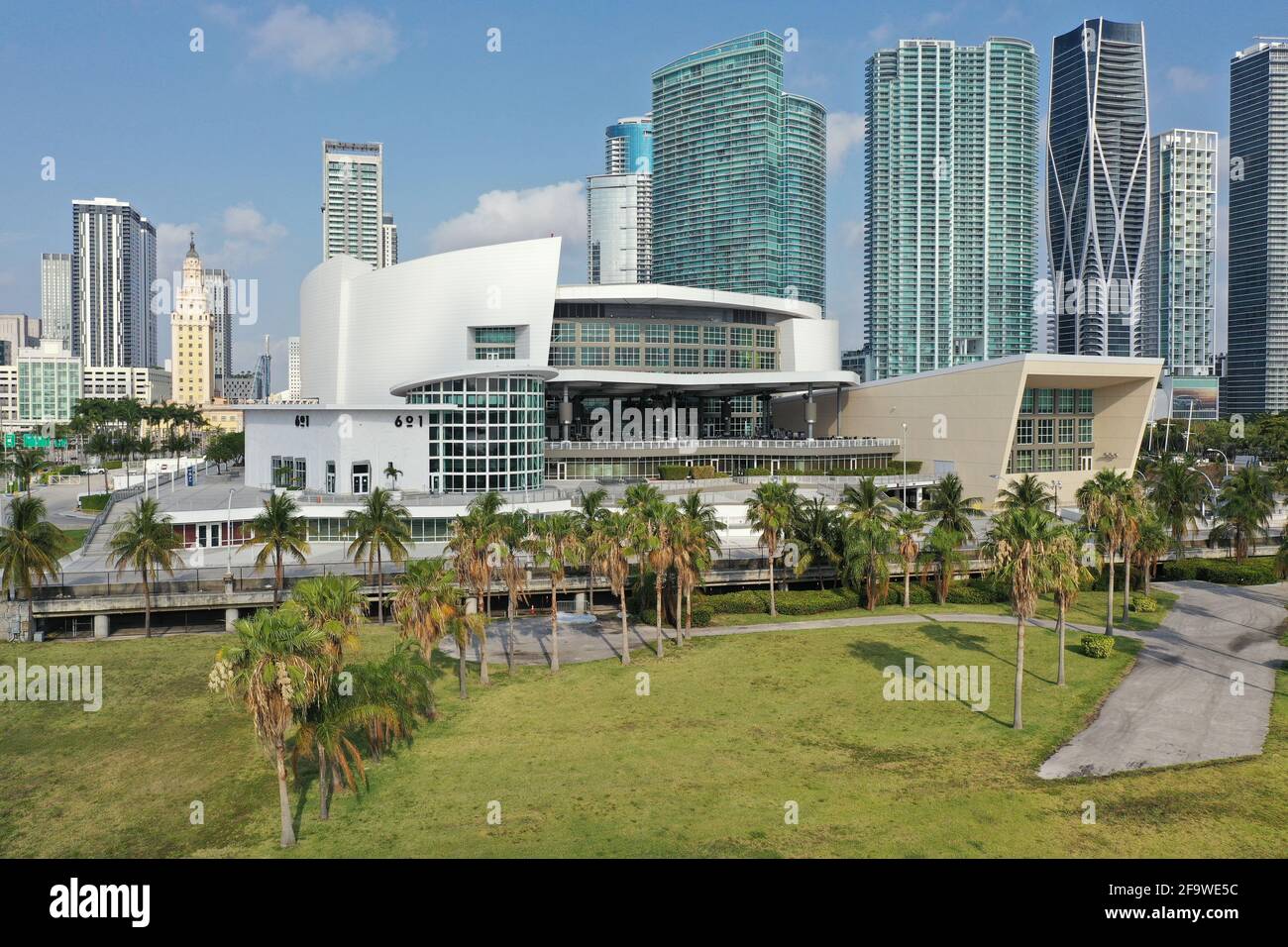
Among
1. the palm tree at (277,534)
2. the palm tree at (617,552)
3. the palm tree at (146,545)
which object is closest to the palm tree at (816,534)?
the palm tree at (617,552)

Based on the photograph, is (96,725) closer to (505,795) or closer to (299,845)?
(299,845)

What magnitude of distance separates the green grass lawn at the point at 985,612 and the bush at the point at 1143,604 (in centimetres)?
26

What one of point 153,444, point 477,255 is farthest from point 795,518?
point 153,444

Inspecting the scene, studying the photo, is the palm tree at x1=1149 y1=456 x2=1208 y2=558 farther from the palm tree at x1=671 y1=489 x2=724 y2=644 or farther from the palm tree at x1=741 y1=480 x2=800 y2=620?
the palm tree at x1=671 y1=489 x2=724 y2=644

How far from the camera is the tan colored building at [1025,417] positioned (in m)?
75.8

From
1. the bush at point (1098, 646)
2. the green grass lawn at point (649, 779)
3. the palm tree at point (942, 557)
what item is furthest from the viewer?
the palm tree at point (942, 557)

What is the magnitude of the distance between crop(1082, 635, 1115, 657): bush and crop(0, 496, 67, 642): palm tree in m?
45.4

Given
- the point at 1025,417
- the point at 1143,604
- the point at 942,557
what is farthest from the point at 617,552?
the point at 1025,417

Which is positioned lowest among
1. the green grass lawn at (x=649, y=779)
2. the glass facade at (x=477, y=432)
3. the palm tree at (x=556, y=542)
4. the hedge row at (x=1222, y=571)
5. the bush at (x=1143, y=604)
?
the green grass lawn at (x=649, y=779)

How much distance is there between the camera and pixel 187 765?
25906 millimetres

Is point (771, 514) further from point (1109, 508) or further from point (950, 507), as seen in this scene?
point (1109, 508)

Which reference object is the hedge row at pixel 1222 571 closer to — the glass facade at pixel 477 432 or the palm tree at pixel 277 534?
the glass facade at pixel 477 432

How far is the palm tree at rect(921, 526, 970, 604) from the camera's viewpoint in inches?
1821

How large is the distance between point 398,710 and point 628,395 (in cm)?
7972
